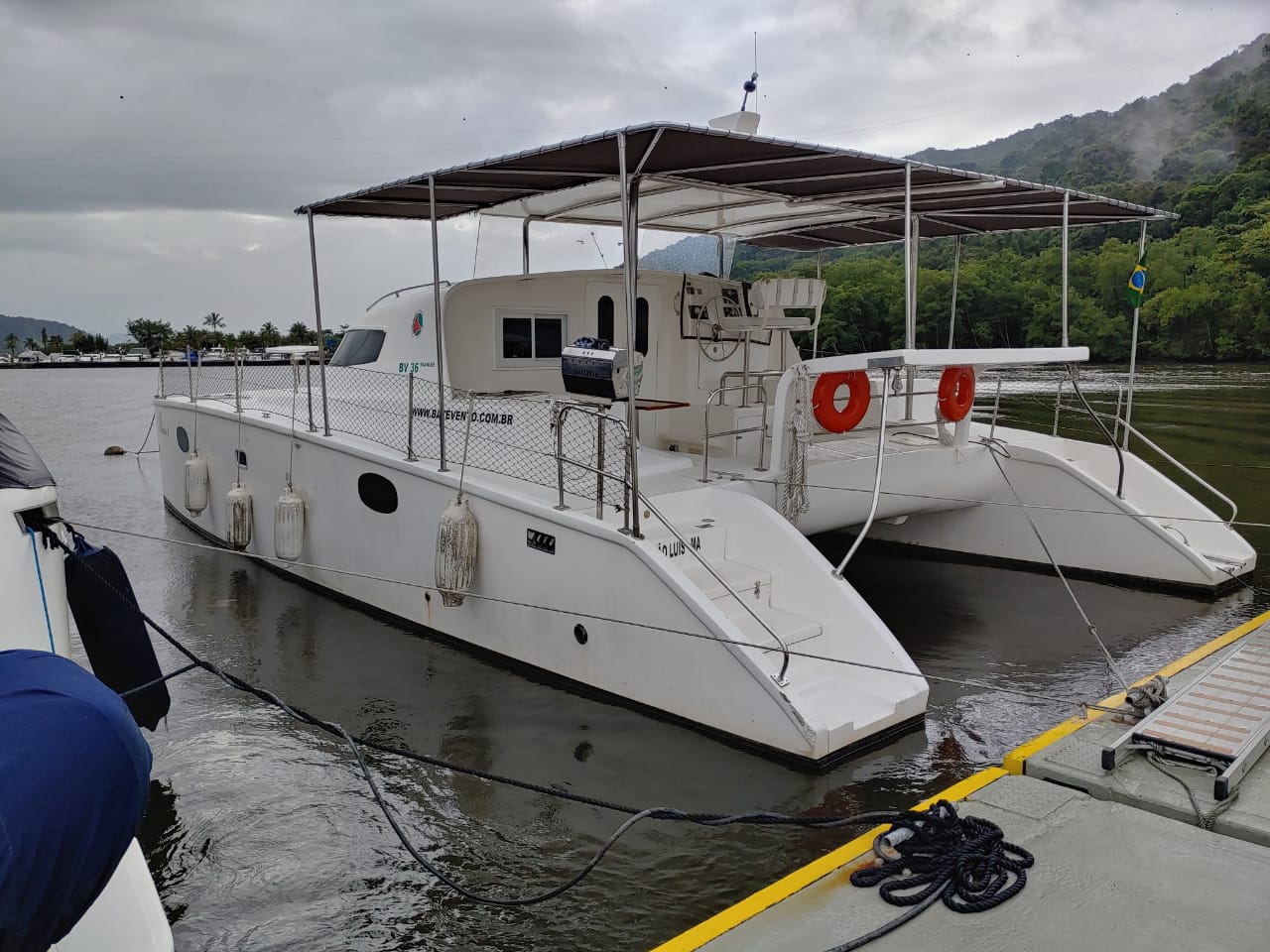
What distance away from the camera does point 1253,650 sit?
4891mm

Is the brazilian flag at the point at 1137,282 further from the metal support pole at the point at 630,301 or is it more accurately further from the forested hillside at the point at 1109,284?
the forested hillside at the point at 1109,284

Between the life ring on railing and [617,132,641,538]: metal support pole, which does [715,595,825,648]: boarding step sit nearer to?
[617,132,641,538]: metal support pole

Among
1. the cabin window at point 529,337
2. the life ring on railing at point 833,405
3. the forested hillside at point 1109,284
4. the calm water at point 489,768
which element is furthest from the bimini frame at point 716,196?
the forested hillside at point 1109,284

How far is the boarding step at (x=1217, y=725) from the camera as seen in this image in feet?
11.6

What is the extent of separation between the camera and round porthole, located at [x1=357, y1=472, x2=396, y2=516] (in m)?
7.21

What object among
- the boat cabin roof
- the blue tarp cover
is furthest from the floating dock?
the boat cabin roof

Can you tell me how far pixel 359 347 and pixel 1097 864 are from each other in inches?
321

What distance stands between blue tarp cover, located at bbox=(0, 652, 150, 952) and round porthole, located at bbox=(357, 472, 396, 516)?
4.87 meters

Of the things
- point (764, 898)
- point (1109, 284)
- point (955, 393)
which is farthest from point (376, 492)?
point (1109, 284)

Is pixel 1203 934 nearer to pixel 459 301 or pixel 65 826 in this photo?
pixel 65 826

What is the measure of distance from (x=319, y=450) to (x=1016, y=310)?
34.1 metres

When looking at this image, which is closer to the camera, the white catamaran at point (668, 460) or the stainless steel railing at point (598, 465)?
the white catamaran at point (668, 460)

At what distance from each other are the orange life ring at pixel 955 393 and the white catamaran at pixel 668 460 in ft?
0.10

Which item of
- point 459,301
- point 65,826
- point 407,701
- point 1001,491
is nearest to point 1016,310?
point 1001,491
